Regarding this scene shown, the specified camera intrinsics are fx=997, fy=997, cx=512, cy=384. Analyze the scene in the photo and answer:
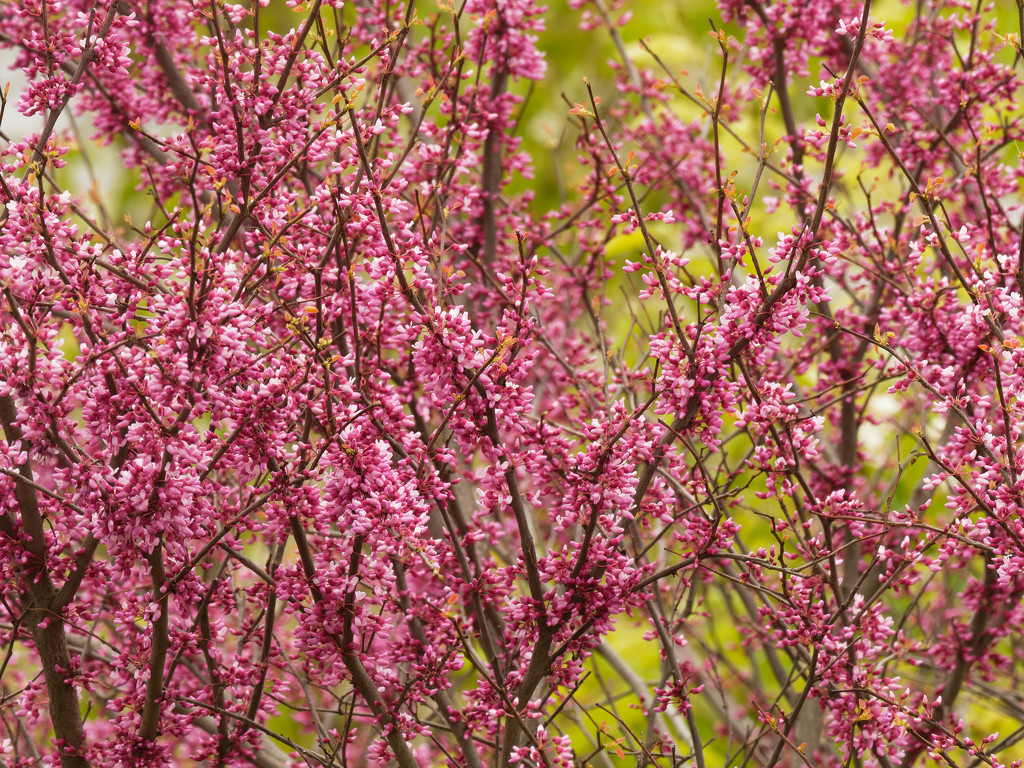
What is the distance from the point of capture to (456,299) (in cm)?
577

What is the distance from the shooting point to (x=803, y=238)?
318 cm

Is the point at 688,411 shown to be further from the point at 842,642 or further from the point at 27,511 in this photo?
the point at 27,511

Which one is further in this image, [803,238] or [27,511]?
[27,511]

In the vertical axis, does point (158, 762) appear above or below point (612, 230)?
below

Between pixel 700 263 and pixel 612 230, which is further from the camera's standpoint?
pixel 700 263

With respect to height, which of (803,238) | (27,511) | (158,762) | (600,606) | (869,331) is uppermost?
(869,331)

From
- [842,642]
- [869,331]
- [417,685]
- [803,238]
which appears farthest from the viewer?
[869,331]

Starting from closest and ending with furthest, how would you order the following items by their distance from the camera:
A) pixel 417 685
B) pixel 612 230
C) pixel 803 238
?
pixel 803 238
pixel 417 685
pixel 612 230

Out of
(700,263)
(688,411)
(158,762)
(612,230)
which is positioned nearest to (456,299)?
(612,230)

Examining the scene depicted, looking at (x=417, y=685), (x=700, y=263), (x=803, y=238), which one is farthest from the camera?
(x=700, y=263)

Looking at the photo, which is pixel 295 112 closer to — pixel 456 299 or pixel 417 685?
pixel 417 685

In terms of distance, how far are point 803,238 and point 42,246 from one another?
7.96 feet

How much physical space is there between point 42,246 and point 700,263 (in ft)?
22.7

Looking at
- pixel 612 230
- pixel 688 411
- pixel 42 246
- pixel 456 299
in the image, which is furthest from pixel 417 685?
pixel 612 230
